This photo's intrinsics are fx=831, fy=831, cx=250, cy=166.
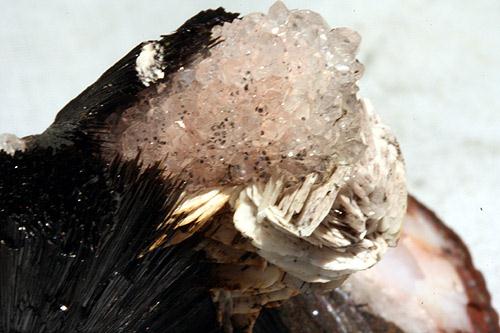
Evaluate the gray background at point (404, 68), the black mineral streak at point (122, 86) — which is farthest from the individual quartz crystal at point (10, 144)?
the gray background at point (404, 68)

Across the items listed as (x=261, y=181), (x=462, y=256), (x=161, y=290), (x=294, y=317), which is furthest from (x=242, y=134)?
(x=462, y=256)

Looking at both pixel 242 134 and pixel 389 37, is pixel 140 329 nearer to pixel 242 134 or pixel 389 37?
pixel 242 134

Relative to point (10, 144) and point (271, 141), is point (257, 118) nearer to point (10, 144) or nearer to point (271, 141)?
point (271, 141)

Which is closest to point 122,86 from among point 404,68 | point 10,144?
point 10,144

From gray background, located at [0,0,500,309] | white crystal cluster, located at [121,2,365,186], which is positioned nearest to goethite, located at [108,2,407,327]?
white crystal cluster, located at [121,2,365,186]

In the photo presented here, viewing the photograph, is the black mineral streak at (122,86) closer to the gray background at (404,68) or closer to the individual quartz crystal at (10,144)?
the individual quartz crystal at (10,144)

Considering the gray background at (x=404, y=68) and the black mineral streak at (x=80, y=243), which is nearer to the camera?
the black mineral streak at (x=80, y=243)
